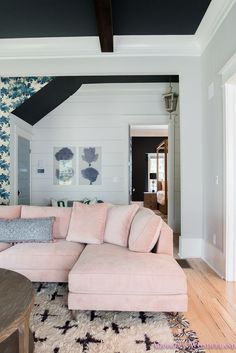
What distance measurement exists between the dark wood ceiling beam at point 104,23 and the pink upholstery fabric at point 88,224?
2.09m

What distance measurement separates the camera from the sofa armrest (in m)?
2.45

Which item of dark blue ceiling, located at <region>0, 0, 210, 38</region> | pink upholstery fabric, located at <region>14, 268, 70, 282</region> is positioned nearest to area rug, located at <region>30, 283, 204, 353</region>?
pink upholstery fabric, located at <region>14, 268, 70, 282</region>

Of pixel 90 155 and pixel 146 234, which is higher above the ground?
pixel 90 155

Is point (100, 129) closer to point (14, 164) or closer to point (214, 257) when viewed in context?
point (14, 164)

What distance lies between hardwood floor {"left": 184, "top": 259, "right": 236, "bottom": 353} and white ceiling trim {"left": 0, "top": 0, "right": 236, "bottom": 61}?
307 cm

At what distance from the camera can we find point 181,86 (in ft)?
13.3

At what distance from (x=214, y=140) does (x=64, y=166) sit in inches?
131

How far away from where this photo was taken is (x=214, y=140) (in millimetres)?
3469

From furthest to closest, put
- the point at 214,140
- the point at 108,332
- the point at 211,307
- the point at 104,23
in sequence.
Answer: the point at 214,140 < the point at 104,23 < the point at 211,307 < the point at 108,332

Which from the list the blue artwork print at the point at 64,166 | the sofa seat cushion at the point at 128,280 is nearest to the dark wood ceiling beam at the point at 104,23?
the blue artwork print at the point at 64,166

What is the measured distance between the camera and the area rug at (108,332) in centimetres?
176

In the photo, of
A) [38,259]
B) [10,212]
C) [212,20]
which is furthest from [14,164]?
[212,20]

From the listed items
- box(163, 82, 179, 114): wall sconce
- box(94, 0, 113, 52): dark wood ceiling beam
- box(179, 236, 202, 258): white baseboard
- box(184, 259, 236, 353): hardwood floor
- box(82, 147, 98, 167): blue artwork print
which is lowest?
box(184, 259, 236, 353): hardwood floor

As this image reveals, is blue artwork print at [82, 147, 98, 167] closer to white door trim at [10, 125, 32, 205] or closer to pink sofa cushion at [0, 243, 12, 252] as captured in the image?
white door trim at [10, 125, 32, 205]
